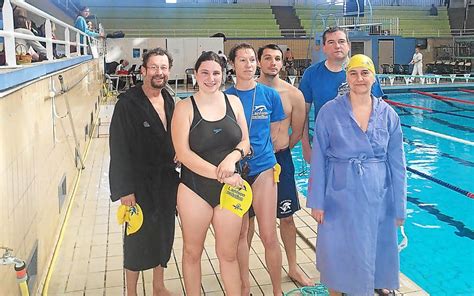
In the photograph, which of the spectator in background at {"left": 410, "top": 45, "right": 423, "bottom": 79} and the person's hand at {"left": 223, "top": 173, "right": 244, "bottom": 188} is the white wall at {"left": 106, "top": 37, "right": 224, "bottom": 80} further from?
the person's hand at {"left": 223, "top": 173, "right": 244, "bottom": 188}

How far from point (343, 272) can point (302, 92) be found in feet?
4.17

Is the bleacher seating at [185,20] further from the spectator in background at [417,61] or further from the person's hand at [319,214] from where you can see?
the person's hand at [319,214]

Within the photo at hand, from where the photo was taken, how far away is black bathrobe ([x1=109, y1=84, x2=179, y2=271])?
2480 millimetres

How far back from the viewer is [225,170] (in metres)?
2.20

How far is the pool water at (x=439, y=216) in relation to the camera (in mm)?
3802

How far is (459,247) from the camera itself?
432 cm

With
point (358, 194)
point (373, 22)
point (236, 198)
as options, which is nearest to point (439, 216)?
point (358, 194)

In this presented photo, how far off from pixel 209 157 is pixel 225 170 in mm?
122

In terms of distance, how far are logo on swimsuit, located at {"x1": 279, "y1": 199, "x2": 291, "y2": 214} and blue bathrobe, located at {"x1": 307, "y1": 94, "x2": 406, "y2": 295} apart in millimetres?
532

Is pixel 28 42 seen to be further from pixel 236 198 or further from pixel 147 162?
pixel 236 198

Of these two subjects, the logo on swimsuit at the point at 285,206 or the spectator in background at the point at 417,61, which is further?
the spectator in background at the point at 417,61

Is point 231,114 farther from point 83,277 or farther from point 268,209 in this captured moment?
point 83,277

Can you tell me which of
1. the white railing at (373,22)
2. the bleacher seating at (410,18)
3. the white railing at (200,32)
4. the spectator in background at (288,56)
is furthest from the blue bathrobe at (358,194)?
the bleacher seating at (410,18)

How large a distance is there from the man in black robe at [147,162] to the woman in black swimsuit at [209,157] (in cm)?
29
